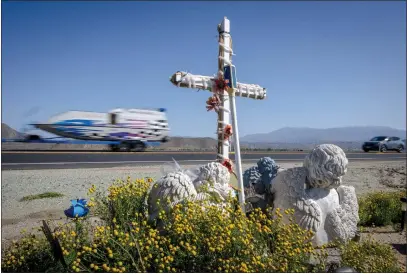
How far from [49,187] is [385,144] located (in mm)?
28165

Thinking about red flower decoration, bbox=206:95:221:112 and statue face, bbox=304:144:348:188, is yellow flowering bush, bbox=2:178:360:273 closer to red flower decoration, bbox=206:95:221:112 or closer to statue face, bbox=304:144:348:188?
statue face, bbox=304:144:348:188

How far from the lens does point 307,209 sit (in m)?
4.29

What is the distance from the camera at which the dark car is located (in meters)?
29.5


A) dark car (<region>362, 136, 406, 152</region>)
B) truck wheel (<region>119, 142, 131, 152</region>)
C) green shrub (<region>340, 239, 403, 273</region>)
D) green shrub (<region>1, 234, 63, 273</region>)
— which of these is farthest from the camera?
dark car (<region>362, 136, 406, 152</region>)

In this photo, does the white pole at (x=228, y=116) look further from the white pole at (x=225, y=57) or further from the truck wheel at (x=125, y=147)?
the truck wheel at (x=125, y=147)

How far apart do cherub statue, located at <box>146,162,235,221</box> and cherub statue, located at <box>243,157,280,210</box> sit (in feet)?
1.94

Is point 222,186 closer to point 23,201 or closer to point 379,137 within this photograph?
point 23,201

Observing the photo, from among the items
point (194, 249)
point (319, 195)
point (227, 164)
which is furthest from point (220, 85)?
point (194, 249)

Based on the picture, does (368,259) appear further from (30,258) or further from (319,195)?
(30,258)

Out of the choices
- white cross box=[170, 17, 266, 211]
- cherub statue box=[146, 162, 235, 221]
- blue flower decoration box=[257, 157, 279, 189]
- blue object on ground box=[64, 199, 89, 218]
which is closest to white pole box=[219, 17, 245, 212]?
white cross box=[170, 17, 266, 211]

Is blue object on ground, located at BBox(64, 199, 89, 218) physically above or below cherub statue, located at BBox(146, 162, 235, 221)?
below

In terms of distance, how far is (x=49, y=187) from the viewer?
9039 mm

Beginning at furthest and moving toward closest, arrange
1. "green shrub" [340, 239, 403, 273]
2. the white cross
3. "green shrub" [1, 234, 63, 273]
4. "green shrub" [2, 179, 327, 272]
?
the white cross, "green shrub" [340, 239, 403, 273], "green shrub" [1, 234, 63, 273], "green shrub" [2, 179, 327, 272]

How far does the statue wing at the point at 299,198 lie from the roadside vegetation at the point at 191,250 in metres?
0.38
